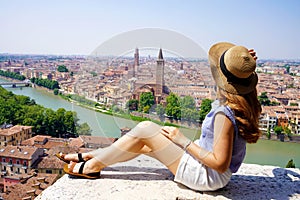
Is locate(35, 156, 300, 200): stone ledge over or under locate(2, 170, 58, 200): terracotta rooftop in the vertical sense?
over

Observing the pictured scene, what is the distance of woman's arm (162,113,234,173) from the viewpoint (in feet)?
2.37

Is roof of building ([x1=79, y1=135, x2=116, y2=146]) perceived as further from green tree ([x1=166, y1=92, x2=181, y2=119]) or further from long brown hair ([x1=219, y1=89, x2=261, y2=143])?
long brown hair ([x1=219, y1=89, x2=261, y2=143])

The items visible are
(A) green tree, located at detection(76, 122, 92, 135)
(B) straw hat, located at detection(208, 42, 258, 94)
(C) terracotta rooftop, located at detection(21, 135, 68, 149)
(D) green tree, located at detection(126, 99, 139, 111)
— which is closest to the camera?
(B) straw hat, located at detection(208, 42, 258, 94)

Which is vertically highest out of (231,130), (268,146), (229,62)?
(229,62)

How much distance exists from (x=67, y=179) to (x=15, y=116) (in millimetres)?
10464

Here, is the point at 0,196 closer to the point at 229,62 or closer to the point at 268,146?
the point at 229,62

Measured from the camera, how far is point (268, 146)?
8242 millimetres

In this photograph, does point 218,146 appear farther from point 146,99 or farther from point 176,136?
point 146,99

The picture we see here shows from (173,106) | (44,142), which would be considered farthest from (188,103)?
(44,142)

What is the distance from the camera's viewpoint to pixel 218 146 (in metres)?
0.73

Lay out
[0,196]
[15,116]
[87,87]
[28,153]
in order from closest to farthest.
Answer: [87,87] → [0,196] → [28,153] → [15,116]

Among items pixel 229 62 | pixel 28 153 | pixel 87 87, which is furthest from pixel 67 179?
pixel 28 153

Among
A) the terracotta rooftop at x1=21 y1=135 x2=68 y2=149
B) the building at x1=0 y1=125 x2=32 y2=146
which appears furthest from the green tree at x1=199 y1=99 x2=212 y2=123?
the building at x1=0 y1=125 x2=32 y2=146

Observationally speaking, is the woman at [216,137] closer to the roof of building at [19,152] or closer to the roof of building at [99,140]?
the roof of building at [99,140]
